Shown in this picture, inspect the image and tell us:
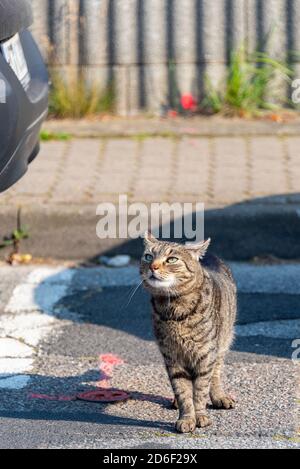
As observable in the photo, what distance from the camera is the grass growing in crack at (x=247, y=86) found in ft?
28.6

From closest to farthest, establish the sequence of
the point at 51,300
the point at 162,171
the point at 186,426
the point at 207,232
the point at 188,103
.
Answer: the point at 186,426 < the point at 51,300 < the point at 207,232 < the point at 162,171 < the point at 188,103

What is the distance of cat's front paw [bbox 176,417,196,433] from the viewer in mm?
4254

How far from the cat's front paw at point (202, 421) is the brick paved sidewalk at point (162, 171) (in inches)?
105

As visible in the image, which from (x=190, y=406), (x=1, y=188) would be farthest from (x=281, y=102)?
(x=190, y=406)

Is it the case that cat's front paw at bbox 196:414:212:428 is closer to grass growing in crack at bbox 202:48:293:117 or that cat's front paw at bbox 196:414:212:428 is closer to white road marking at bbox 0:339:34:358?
white road marking at bbox 0:339:34:358

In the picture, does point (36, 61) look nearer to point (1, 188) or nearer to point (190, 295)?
point (1, 188)

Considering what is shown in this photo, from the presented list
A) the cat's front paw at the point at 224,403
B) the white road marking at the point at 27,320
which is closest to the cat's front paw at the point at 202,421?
the cat's front paw at the point at 224,403

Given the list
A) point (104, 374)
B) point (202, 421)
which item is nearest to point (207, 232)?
point (104, 374)

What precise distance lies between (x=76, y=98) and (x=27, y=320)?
337cm

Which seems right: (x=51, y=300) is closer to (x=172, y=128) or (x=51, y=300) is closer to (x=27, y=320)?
(x=27, y=320)

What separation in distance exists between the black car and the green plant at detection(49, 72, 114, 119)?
2659 millimetres

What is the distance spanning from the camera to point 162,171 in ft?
24.6

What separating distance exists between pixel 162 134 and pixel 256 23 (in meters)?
1.27

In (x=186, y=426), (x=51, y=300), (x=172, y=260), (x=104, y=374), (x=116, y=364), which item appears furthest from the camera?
(x=51, y=300)
